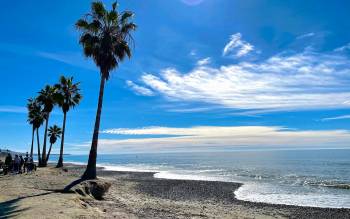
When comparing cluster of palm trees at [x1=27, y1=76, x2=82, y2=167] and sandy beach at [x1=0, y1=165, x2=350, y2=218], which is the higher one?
cluster of palm trees at [x1=27, y1=76, x2=82, y2=167]

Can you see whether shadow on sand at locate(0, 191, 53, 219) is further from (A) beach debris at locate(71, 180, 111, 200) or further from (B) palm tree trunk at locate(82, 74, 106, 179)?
(B) palm tree trunk at locate(82, 74, 106, 179)

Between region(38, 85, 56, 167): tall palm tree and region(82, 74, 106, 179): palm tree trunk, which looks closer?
region(82, 74, 106, 179): palm tree trunk

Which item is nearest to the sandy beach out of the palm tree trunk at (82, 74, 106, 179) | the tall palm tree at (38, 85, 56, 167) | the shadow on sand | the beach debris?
the shadow on sand

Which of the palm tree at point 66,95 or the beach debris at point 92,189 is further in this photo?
the palm tree at point 66,95

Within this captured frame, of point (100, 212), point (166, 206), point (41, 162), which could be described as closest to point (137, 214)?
point (100, 212)

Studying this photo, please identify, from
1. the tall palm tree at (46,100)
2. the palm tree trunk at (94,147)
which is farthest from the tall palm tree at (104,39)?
the tall palm tree at (46,100)

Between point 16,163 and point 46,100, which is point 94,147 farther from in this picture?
point 46,100

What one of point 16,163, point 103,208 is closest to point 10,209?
point 103,208

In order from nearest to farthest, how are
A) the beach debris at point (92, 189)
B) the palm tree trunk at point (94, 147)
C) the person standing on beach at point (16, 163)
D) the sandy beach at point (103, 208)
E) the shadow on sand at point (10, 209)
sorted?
the shadow on sand at point (10, 209), the sandy beach at point (103, 208), the beach debris at point (92, 189), the palm tree trunk at point (94, 147), the person standing on beach at point (16, 163)

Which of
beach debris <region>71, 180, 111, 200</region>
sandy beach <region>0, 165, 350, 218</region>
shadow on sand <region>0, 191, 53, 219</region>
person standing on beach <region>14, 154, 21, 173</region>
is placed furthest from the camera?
person standing on beach <region>14, 154, 21, 173</region>

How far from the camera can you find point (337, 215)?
21359 mm

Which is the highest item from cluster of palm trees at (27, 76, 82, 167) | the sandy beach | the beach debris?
cluster of palm trees at (27, 76, 82, 167)

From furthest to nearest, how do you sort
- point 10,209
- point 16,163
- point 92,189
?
1. point 16,163
2. point 92,189
3. point 10,209

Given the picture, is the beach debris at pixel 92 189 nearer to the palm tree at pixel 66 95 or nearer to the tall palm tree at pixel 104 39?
the tall palm tree at pixel 104 39
